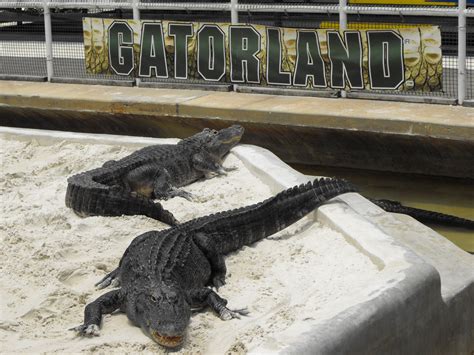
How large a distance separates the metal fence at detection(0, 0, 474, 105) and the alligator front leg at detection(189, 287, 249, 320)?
5.55 meters

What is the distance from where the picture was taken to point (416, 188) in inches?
396

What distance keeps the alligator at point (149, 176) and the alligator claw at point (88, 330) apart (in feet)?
6.68

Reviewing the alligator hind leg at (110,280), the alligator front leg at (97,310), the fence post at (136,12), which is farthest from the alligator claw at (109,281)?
the fence post at (136,12)

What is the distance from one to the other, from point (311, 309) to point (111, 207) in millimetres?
2682

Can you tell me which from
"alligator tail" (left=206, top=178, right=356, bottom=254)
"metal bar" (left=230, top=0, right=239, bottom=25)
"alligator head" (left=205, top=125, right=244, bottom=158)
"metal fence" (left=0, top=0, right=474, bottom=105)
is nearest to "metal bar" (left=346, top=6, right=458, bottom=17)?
"metal fence" (left=0, top=0, right=474, bottom=105)

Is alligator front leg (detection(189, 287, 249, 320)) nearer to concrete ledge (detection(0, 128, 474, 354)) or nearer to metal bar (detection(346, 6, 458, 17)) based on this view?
concrete ledge (detection(0, 128, 474, 354))

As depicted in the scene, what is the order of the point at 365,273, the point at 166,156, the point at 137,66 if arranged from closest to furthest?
the point at 365,273
the point at 166,156
the point at 137,66

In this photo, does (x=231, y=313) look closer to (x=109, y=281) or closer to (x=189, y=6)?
(x=109, y=281)

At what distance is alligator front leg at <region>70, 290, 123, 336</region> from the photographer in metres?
5.05

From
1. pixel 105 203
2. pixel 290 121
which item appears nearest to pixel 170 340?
pixel 105 203

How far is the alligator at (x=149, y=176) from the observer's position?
7320 millimetres

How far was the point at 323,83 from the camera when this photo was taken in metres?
11.1

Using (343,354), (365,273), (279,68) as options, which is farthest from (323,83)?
(343,354)

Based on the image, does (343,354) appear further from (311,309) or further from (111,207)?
(111,207)
